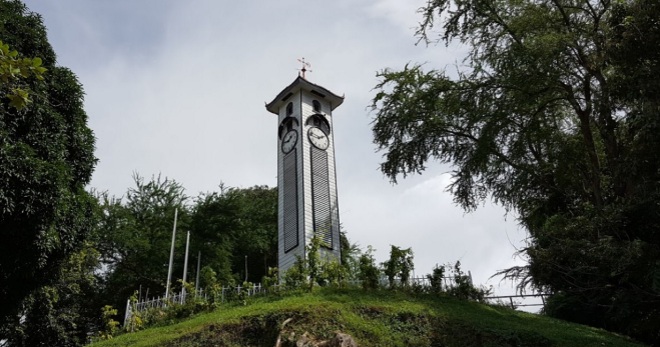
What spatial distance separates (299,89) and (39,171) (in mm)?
11648

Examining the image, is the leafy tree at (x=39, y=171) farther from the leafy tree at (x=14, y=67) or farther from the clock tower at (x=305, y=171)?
the clock tower at (x=305, y=171)

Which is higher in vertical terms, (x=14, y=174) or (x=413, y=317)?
(x=14, y=174)

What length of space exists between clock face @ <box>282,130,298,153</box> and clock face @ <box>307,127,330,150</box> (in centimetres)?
52

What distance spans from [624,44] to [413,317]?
20.0 feet

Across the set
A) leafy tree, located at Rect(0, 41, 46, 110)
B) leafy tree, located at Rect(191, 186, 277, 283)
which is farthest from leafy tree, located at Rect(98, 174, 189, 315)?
leafy tree, located at Rect(0, 41, 46, 110)

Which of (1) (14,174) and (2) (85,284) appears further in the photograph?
(2) (85,284)

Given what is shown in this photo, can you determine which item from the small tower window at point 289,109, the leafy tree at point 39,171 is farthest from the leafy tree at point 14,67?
the small tower window at point 289,109

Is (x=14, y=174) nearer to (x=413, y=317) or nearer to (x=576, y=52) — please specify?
(x=413, y=317)

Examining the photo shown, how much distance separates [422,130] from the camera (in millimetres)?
16812

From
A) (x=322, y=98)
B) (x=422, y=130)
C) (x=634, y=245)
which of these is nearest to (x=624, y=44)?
(x=634, y=245)

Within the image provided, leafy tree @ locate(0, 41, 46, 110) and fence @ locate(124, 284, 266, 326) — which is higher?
fence @ locate(124, 284, 266, 326)

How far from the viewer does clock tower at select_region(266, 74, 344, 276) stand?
17.9 meters

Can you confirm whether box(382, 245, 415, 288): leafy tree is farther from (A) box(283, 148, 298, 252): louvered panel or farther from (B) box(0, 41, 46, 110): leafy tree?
(B) box(0, 41, 46, 110): leafy tree

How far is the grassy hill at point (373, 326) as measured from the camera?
32.7 ft
